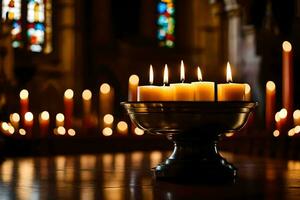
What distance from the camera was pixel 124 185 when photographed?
125cm

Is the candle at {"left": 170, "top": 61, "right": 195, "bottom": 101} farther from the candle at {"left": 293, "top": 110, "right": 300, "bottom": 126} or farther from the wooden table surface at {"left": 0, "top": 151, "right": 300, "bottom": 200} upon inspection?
the candle at {"left": 293, "top": 110, "right": 300, "bottom": 126}

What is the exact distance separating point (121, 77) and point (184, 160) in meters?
9.03

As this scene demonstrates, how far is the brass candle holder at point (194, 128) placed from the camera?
1238mm

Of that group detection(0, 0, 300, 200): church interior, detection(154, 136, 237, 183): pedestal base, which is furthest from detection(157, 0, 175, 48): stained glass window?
detection(154, 136, 237, 183): pedestal base

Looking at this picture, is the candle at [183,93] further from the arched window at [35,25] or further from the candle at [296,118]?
the arched window at [35,25]

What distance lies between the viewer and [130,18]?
1112 centimetres

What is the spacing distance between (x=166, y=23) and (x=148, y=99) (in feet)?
33.4

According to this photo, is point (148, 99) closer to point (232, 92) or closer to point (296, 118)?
point (232, 92)

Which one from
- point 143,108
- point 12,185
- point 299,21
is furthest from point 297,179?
point 299,21

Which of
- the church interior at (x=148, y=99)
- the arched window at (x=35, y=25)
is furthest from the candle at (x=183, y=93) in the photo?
the arched window at (x=35, y=25)

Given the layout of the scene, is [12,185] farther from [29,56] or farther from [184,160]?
[29,56]

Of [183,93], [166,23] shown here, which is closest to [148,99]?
[183,93]

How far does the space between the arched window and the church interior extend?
0.02 metres

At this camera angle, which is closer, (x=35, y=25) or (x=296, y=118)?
(x=296, y=118)
